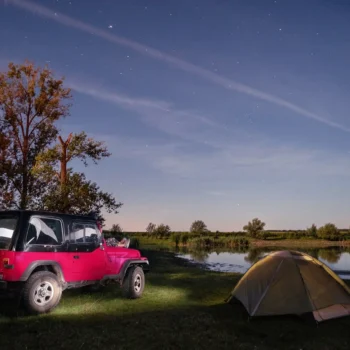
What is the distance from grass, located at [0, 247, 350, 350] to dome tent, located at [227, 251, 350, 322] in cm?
27

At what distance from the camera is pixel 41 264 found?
9.36 metres

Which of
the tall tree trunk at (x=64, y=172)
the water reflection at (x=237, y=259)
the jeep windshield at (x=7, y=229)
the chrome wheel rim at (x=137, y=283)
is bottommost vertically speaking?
the water reflection at (x=237, y=259)

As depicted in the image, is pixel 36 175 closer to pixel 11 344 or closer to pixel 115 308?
pixel 115 308

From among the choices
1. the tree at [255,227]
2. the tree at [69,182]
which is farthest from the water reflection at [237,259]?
the tree at [255,227]

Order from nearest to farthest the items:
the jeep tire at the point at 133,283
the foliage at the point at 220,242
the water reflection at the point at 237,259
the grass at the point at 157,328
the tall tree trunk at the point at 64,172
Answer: the grass at the point at 157,328, the jeep tire at the point at 133,283, the tall tree trunk at the point at 64,172, the water reflection at the point at 237,259, the foliage at the point at 220,242

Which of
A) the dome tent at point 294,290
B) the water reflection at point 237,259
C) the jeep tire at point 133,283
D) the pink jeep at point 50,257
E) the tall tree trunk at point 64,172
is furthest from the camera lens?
the water reflection at point 237,259

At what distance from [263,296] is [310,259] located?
174 centimetres

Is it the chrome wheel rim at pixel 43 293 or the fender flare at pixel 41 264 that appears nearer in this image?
the fender flare at pixel 41 264

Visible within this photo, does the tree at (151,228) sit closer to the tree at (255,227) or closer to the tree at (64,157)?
the tree at (255,227)

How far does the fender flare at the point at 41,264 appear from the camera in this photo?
9.04 m

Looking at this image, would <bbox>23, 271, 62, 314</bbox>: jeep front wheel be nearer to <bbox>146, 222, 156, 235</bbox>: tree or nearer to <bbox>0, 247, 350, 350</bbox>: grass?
<bbox>0, 247, 350, 350</bbox>: grass

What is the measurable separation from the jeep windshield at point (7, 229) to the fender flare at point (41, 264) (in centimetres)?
71

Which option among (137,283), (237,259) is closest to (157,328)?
(137,283)

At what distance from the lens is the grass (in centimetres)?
750
